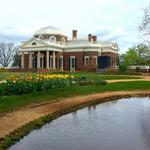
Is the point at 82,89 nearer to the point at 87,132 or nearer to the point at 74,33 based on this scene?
the point at 87,132

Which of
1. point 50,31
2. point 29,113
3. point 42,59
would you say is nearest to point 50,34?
point 50,31

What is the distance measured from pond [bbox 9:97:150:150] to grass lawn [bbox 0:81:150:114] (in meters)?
2.76

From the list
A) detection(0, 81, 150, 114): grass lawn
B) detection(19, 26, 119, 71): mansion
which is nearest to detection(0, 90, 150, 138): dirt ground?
detection(0, 81, 150, 114): grass lawn

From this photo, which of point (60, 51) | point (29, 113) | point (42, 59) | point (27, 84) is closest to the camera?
point (29, 113)

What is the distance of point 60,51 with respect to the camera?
6925cm

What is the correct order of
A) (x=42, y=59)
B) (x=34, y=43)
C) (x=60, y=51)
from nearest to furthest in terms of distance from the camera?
(x=34, y=43) < (x=42, y=59) < (x=60, y=51)

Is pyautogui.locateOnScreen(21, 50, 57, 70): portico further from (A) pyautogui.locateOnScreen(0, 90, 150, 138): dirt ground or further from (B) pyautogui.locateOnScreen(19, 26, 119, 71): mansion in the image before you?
(A) pyautogui.locateOnScreen(0, 90, 150, 138): dirt ground

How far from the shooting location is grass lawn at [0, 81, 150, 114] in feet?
56.5

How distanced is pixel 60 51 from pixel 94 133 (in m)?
57.6

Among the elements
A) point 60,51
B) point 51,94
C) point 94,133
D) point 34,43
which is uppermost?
point 34,43

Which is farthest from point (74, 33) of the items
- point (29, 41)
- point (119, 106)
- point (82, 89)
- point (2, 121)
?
point (2, 121)

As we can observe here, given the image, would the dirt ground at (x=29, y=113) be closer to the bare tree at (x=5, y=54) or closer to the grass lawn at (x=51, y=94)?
the grass lawn at (x=51, y=94)

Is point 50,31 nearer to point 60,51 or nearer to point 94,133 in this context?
point 60,51

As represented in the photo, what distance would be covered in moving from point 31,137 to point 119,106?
27.1ft
